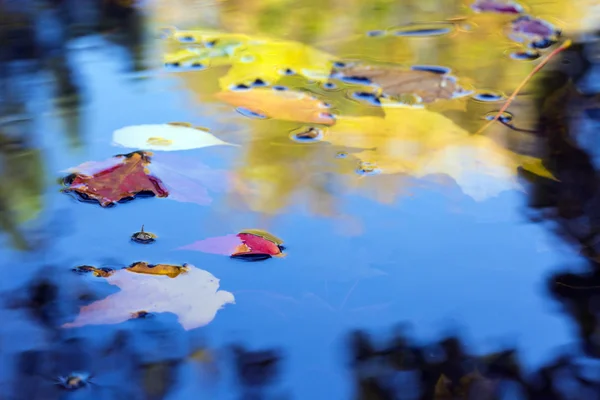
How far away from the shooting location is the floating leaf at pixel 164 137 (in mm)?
962

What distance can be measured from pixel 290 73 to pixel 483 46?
1.49ft

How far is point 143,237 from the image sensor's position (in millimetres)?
764

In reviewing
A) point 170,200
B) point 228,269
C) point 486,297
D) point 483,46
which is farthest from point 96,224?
point 483,46

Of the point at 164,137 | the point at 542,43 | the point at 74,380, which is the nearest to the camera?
the point at 74,380

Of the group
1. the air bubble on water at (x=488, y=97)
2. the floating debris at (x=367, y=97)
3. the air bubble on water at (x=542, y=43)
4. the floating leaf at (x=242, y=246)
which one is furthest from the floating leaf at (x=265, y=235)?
the air bubble on water at (x=542, y=43)

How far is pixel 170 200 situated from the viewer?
0.84 meters

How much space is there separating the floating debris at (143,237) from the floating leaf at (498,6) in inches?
46.8

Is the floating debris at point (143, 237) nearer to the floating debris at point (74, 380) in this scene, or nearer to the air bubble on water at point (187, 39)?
the floating debris at point (74, 380)

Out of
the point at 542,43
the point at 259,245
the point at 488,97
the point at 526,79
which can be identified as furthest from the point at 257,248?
the point at 542,43

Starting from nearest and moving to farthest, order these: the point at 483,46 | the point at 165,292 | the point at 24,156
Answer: the point at 165,292, the point at 24,156, the point at 483,46

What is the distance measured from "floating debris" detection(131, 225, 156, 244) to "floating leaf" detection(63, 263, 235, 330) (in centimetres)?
6

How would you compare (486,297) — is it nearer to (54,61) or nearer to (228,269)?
(228,269)

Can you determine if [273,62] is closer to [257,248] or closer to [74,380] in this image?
[257,248]

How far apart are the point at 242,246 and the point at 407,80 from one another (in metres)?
0.59
